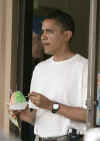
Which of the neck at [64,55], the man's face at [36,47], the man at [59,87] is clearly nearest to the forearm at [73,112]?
the man at [59,87]

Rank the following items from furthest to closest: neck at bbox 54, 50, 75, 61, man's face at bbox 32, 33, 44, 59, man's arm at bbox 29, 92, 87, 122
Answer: man's face at bbox 32, 33, 44, 59 < neck at bbox 54, 50, 75, 61 < man's arm at bbox 29, 92, 87, 122

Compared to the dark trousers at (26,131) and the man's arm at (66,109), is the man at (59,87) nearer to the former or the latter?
the man's arm at (66,109)

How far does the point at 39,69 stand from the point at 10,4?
2.50ft

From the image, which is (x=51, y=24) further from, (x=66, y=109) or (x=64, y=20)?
(x=66, y=109)

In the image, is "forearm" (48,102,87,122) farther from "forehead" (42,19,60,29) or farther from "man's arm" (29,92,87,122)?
"forehead" (42,19,60,29)

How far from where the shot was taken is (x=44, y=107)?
2117 millimetres

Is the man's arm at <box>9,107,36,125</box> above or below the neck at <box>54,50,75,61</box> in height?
below

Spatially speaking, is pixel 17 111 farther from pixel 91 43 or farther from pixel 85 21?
pixel 85 21

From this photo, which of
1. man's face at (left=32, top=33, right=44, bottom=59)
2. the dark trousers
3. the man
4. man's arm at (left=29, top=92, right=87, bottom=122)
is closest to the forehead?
the man

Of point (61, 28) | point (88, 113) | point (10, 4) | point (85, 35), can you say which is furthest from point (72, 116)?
point (10, 4)

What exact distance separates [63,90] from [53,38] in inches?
14.6

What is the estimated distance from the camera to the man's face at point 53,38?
7.43ft

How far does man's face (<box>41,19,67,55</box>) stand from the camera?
7.43ft

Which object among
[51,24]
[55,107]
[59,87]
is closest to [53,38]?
[51,24]
